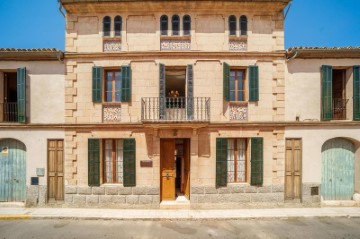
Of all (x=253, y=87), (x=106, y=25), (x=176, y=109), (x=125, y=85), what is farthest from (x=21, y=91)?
(x=253, y=87)

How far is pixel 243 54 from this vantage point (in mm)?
9961

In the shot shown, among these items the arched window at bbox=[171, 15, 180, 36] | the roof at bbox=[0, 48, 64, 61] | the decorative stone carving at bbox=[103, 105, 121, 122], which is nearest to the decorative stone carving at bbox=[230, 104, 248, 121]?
the arched window at bbox=[171, 15, 180, 36]

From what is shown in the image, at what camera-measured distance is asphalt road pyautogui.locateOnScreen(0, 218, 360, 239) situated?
24.6 ft

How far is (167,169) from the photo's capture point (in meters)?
10.1

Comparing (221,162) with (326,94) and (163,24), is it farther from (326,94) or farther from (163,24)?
(163,24)

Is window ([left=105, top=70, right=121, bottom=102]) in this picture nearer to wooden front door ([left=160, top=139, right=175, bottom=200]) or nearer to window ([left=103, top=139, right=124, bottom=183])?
window ([left=103, top=139, right=124, bottom=183])

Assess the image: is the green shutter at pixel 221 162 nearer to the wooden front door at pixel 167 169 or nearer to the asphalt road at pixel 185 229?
the asphalt road at pixel 185 229

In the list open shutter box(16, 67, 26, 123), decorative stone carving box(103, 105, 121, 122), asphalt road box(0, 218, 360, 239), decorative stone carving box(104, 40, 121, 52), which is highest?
decorative stone carving box(104, 40, 121, 52)

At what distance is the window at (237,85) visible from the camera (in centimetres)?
1017

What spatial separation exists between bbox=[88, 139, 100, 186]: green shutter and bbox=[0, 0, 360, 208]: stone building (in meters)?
0.05

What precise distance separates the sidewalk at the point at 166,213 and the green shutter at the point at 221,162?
1.42 meters

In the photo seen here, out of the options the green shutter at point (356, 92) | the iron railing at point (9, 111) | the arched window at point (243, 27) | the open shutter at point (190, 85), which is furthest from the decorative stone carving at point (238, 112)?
the iron railing at point (9, 111)

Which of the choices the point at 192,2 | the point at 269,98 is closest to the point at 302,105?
the point at 269,98

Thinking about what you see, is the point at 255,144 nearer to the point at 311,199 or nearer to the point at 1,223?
the point at 311,199
